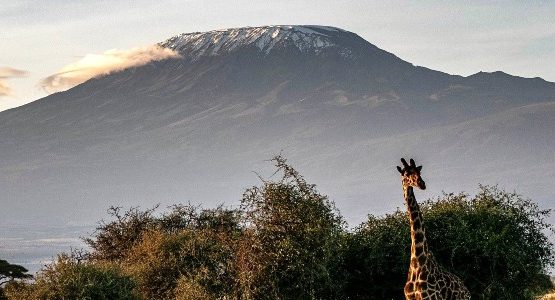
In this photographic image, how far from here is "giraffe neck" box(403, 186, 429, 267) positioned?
1013 inches

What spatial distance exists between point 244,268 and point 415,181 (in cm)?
933

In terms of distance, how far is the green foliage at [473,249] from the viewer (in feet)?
105

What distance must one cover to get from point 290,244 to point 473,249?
577cm

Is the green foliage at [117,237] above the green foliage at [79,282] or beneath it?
above

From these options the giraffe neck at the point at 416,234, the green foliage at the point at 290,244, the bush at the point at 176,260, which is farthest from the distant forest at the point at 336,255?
the giraffe neck at the point at 416,234

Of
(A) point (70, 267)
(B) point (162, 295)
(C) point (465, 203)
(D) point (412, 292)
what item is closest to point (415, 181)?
(D) point (412, 292)

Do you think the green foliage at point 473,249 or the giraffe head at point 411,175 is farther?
the green foliage at point 473,249

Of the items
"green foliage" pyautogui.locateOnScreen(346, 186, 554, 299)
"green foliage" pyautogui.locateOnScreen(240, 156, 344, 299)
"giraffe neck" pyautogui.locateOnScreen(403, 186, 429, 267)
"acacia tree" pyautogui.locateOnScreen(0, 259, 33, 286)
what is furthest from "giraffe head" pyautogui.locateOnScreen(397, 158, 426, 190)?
"acacia tree" pyautogui.locateOnScreen(0, 259, 33, 286)

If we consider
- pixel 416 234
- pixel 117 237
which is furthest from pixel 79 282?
pixel 117 237

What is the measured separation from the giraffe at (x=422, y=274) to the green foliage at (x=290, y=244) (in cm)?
535

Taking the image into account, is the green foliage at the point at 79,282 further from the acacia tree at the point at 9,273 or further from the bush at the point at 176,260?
the acacia tree at the point at 9,273

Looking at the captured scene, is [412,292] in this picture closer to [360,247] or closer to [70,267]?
[360,247]

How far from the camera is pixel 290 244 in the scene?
1236 inches

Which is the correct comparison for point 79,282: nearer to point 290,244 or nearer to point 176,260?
point 290,244
